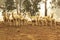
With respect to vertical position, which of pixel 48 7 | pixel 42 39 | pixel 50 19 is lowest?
pixel 42 39

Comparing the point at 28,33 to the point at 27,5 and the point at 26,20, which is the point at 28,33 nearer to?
the point at 26,20

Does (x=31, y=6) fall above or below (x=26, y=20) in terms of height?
above

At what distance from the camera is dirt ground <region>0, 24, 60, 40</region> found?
162 cm

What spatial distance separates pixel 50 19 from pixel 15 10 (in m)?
0.51

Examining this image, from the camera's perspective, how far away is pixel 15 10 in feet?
7.45

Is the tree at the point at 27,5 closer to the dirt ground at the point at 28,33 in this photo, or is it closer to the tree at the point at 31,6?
the tree at the point at 31,6

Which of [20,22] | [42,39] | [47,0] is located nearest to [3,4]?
[20,22]

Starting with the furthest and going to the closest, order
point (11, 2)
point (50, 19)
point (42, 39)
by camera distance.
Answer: point (11, 2) < point (50, 19) < point (42, 39)

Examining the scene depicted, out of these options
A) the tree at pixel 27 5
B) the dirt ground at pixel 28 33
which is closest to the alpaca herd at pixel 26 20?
the dirt ground at pixel 28 33

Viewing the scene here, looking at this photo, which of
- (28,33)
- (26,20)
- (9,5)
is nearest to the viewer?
(28,33)

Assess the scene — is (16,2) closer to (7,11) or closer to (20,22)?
(7,11)

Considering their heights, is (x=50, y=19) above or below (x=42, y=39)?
above

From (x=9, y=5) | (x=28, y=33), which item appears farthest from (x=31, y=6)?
(x=28, y=33)

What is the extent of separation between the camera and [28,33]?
175cm
